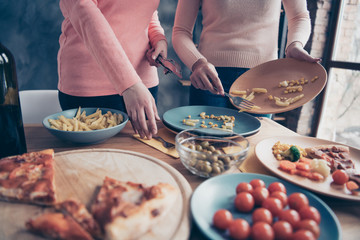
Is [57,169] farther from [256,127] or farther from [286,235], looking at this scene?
[256,127]

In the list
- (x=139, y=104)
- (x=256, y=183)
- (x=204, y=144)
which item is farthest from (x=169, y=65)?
(x=256, y=183)

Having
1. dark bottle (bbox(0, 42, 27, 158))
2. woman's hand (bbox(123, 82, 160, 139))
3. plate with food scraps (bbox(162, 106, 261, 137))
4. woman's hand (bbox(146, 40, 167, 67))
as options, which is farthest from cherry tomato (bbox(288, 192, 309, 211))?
woman's hand (bbox(146, 40, 167, 67))

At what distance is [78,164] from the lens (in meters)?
0.94

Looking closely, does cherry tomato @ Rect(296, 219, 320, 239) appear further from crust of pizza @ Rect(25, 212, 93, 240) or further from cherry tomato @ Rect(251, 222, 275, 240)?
crust of pizza @ Rect(25, 212, 93, 240)

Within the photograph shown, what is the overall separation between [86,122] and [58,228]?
67cm

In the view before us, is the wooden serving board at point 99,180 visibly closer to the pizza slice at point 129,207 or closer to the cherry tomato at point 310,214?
the pizza slice at point 129,207

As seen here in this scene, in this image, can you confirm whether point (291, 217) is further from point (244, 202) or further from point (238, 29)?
point (238, 29)

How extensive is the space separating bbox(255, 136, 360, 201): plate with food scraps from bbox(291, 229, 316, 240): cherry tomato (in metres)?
0.25

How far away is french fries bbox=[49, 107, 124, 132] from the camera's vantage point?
1.13 meters

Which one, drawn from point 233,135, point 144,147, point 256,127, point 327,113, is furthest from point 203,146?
point 327,113

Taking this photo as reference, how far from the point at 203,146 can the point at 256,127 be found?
44cm

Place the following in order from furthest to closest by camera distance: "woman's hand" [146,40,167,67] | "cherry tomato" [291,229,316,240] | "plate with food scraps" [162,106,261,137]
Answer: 1. "woman's hand" [146,40,167,67]
2. "plate with food scraps" [162,106,261,137]
3. "cherry tomato" [291,229,316,240]

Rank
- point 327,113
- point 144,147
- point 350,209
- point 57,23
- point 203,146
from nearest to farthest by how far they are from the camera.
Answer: point 350,209, point 203,146, point 144,147, point 57,23, point 327,113

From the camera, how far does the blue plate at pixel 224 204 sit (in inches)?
24.9
